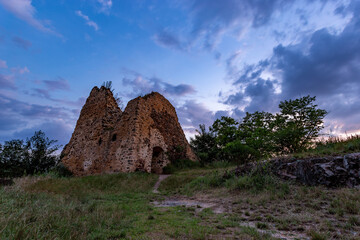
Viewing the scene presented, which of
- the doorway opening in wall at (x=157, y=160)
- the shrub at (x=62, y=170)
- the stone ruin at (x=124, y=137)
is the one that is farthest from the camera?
the doorway opening in wall at (x=157, y=160)

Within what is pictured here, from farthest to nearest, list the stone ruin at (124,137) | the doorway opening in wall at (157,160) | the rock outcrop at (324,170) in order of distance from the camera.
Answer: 1. the doorway opening in wall at (157,160)
2. the stone ruin at (124,137)
3. the rock outcrop at (324,170)

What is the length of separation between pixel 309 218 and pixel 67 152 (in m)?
17.8

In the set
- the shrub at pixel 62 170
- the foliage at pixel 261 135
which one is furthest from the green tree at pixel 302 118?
the shrub at pixel 62 170

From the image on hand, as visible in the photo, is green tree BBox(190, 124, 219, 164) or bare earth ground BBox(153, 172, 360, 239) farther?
green tree BBox(190, 124, 219, 164)

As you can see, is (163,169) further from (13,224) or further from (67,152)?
(13,224)

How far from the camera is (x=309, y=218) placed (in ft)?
10.9

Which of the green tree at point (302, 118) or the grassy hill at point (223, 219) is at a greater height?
the green tree at point (302, 118)

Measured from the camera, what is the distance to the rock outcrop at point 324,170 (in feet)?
16.1

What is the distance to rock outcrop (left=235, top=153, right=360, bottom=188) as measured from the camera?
16.1 ft

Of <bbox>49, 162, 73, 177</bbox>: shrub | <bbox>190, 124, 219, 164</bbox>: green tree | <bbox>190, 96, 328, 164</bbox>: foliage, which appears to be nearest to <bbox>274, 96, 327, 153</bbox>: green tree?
<bbox>190, 96, 328, 164</bbox>: foliage

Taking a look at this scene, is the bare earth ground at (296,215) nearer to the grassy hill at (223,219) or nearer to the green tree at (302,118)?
the grassy hill at (223,219)

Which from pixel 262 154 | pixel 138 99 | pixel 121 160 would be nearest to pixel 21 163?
pixel 121 160

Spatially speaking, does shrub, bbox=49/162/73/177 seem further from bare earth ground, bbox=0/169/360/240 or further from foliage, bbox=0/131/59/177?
bare earth ground, bbox=0/169/360/240

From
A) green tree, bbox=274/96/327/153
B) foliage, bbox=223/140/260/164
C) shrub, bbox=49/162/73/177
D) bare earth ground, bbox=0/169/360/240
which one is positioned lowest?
bare earth ground, bbox=0/169/360/240
